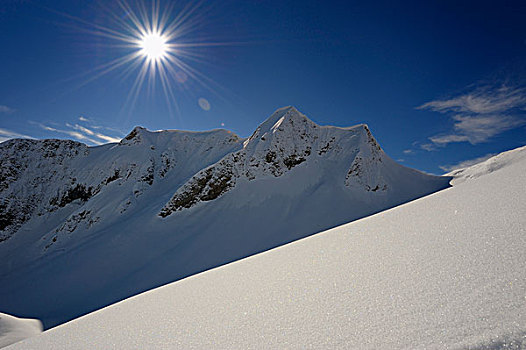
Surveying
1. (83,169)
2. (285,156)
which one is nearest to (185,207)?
(285,156)

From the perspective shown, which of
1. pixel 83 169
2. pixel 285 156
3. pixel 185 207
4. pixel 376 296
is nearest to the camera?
pixel 376 296

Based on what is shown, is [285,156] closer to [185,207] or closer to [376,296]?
[185,207]

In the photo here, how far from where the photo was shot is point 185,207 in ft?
58.5

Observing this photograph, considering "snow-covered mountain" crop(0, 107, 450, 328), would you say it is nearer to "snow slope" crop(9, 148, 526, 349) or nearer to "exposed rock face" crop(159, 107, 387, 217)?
"exposed rock face" crop(159, 107, 387, 217)

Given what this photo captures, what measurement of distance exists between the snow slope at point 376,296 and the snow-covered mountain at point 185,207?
1121 centimetres

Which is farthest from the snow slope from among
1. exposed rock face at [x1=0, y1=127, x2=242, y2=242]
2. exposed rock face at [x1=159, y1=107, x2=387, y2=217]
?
exposed rock face at [x1=0, y1=127, x2=242, y2=242]

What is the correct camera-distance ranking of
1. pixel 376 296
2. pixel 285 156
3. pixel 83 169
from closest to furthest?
pixel 376 296, pixel 285 156, pixel 83 169

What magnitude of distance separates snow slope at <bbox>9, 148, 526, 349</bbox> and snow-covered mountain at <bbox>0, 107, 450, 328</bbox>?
1121cm

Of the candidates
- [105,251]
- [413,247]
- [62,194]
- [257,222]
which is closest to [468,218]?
[413,247]

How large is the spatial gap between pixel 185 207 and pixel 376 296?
18.2m

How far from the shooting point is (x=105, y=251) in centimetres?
1588

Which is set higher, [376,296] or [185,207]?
[185,207]

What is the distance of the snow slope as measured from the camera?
837 millimetres

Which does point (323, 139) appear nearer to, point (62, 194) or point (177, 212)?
point (177, 212)
